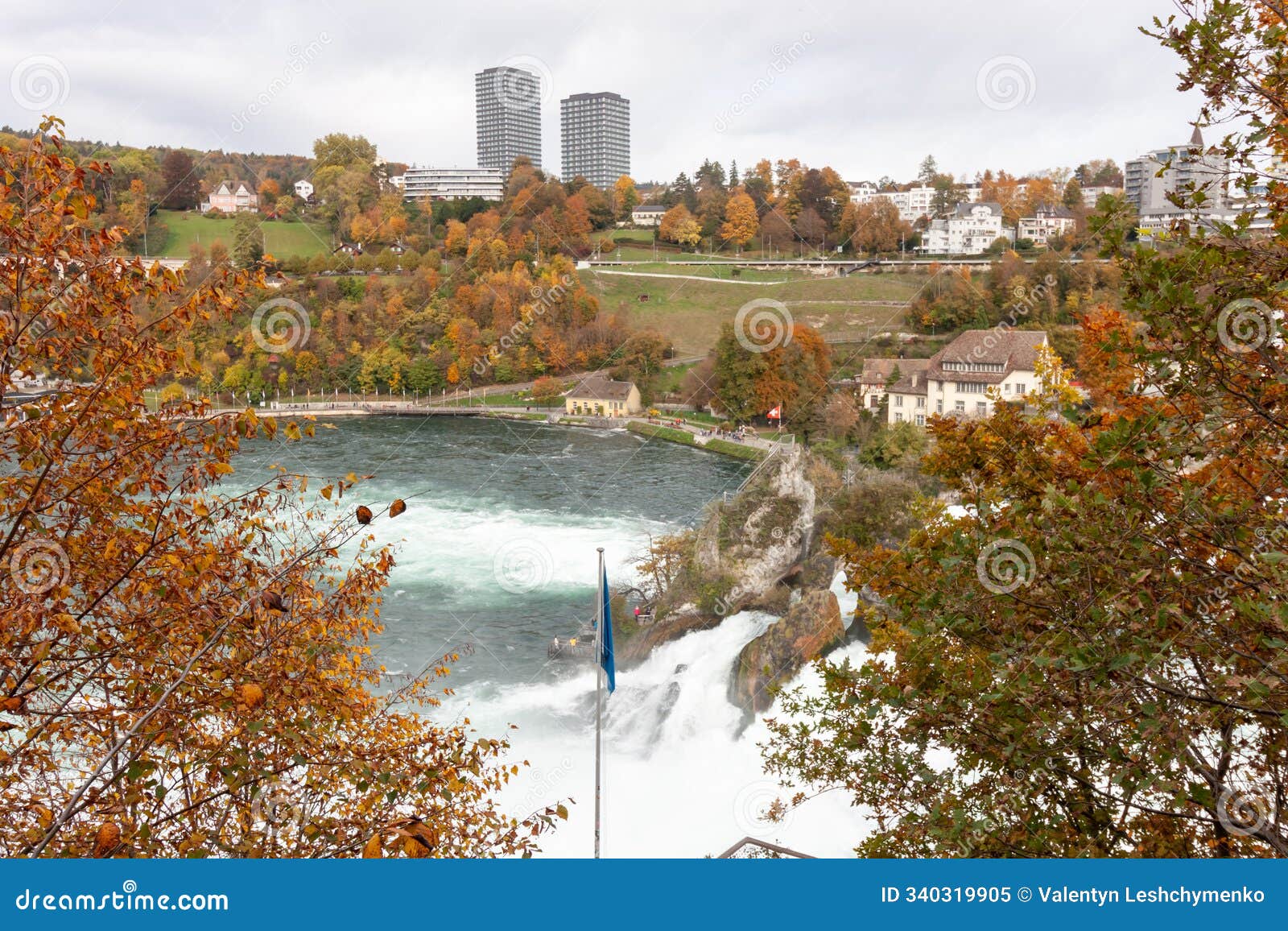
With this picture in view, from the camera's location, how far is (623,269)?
170 feet

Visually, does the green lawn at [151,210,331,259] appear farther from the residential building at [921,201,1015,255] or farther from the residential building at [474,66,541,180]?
the residential building at [921,201,1015,255]

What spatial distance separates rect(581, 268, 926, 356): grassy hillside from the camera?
4128 centimetres

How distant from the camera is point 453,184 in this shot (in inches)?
2475

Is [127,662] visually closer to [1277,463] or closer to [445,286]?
[1277,463]

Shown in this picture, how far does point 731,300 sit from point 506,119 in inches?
1004

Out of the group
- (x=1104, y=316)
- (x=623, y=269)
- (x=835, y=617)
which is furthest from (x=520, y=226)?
(x=1104, y=316)

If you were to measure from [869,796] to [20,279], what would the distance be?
3.43 meters

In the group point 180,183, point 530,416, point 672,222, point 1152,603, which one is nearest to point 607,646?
point 1152,603

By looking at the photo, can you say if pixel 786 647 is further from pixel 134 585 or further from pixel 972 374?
pixel 972 374

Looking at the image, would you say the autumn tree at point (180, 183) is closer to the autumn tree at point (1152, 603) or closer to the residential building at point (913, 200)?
the residential building at point (913, 200)

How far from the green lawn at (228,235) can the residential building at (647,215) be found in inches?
750

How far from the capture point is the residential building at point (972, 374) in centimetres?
2519

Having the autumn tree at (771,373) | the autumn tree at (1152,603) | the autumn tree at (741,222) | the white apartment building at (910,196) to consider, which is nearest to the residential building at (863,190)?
the white apartment building at (910,196)

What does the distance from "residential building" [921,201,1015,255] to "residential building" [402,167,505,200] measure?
27.9 meters
